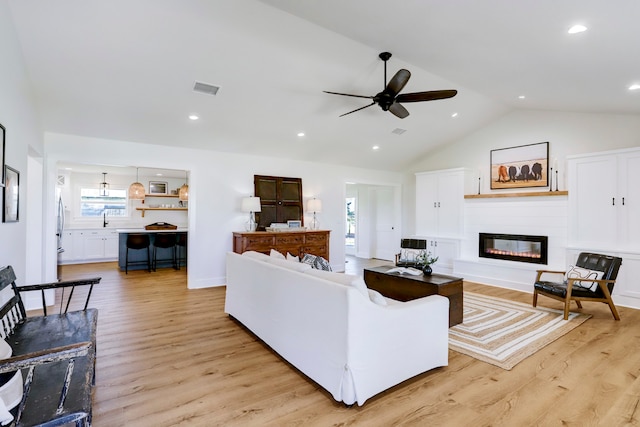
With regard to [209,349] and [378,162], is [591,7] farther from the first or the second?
[378,162]

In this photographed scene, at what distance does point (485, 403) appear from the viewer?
2264mm

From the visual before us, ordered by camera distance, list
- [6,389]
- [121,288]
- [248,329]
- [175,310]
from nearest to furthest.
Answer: [6,389], [248,329], [175,310], [121,288]

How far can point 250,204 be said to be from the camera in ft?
19.2

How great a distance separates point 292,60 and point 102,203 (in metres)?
7.65

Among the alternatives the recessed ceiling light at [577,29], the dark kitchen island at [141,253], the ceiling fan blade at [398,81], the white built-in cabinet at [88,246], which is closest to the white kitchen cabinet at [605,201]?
the recessed ceiling light at [577,29]

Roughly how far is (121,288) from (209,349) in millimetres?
3368

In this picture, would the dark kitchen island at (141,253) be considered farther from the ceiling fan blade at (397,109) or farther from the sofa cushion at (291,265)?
the ceiling fan blade at (397,109)

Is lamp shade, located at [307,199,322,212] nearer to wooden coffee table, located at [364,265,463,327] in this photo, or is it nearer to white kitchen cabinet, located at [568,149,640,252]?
wooden coffee table, located at [364,265,463,327]

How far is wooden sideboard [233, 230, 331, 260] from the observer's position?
5.69 meters

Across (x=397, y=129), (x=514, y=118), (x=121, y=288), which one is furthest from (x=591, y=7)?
(x=121, y=288)

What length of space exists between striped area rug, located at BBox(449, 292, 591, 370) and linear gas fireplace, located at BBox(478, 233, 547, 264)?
5.34 ft

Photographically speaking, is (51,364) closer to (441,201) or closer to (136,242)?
(136,242)

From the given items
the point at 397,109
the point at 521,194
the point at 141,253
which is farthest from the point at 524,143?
the point at 141,253

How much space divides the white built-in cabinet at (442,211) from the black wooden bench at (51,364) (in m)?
6.46
